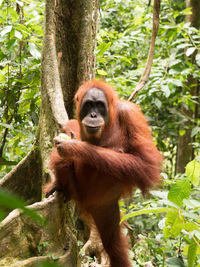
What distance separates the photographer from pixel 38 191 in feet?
8.45

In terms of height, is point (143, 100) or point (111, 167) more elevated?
point (143, 100)

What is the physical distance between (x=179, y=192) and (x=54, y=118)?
1.22 metres

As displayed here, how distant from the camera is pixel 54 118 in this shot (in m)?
2.33

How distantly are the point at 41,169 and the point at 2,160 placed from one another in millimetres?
669

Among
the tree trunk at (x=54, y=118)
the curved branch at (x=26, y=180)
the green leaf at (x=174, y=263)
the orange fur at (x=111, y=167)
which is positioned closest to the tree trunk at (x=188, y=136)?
the tree trunk at (x=54, y=118)

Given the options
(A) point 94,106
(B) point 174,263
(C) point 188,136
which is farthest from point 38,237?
(C) point 188,136

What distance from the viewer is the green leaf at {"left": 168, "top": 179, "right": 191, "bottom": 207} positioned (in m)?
1.42

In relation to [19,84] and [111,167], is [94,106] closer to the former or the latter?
[111,167]

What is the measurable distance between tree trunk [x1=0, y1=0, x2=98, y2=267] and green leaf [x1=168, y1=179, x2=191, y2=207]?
2.36ft

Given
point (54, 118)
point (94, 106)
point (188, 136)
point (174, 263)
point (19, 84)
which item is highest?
point (19, 84)

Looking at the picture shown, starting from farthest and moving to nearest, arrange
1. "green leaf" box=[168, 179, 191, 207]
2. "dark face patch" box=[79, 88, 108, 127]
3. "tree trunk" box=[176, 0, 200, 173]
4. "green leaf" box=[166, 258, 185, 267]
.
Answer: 1. "tree trunk" box=[176, 0, 200, 173]
2. "dark face patch" box=[79, 88, 108, 127]
3. "green leaf" box=[166, 258, 185, 267]
4. "green leaf" box=[168, 179, 191, 207]

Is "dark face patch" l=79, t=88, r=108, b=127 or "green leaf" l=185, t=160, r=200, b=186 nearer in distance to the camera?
"green leaf" l=185, t=160, r=200, b=186

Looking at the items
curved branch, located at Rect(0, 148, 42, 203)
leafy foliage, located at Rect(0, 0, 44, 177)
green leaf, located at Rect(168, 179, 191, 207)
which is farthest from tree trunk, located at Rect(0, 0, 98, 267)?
green leaf, located at Rect(168, 179, 191, 207)

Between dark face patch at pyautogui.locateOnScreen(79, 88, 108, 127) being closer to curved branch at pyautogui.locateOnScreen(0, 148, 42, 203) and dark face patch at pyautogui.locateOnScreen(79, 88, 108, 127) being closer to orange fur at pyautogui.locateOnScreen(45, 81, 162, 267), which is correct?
orange fur at pyautogui.locateOnScreen(45, 81, 162, 267)
